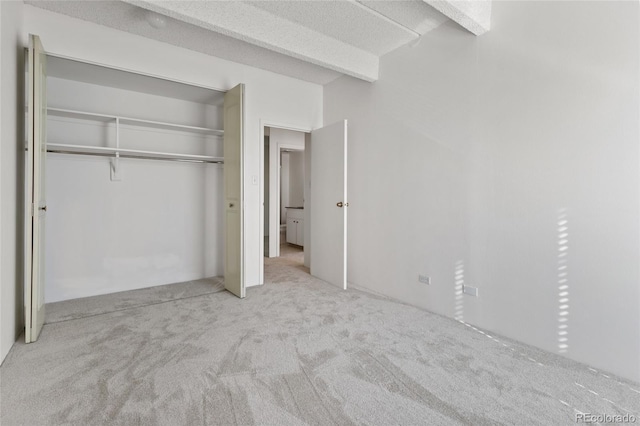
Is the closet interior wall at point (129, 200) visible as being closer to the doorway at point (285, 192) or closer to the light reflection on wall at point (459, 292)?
the doorway at point (285, 192)

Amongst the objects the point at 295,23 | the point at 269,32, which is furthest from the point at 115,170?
the point at 295,23

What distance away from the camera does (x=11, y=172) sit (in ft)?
7.59

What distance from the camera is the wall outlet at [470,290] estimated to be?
9.02 feet

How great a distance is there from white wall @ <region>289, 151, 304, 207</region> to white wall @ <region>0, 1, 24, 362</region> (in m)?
6.07

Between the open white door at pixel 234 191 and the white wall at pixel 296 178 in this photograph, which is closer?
the open white door at pixel 234 191

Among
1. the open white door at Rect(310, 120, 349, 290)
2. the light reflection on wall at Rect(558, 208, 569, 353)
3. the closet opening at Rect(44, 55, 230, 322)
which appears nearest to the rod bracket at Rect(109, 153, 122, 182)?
the closet opening at Rect(44, 55, 230, 322)

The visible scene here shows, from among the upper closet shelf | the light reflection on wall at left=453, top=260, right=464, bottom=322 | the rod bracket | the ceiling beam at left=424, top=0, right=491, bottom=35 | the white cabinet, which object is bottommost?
the light reflection on wall at left=453, top=260, right=464, bottom=322

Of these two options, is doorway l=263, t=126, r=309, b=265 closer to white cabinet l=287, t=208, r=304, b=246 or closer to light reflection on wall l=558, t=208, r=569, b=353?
white cabinet l=287, t=208, r=304, b=246

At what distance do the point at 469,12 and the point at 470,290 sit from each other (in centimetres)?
222

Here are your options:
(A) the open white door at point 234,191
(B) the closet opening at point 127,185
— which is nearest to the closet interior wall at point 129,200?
(B) the closet opening at point 127,185

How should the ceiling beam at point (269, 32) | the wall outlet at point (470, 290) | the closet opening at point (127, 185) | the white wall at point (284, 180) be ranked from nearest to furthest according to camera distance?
the ceiling beam at point (269, 32) → the wall outlet at point (470, 290) → the closet opening at point (127, 185) → the white wall at point (284, 180)

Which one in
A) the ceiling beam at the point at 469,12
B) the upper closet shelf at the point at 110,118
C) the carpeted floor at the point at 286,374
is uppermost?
the ceiling beam at the point at 469,12

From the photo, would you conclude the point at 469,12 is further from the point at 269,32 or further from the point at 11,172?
the point at 11,172

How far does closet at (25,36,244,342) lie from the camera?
130 inches
